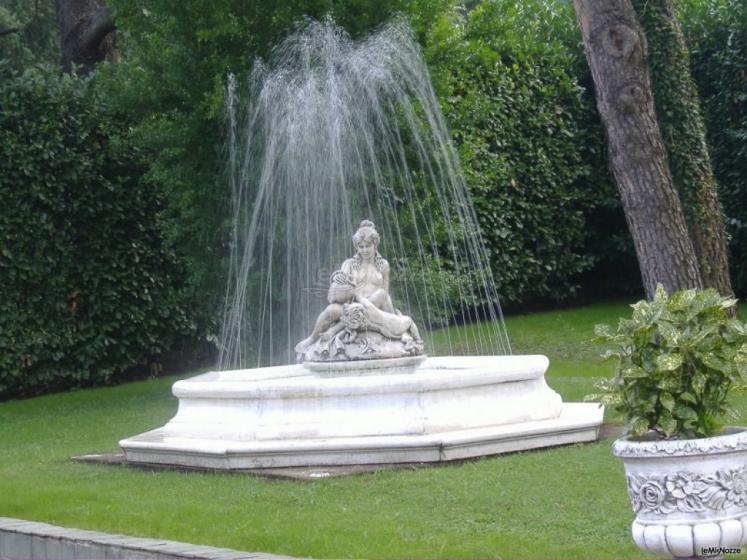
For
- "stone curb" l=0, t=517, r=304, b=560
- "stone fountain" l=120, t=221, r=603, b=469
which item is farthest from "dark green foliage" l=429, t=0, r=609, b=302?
"stone curb" l=0, t=517, r=304, b=560

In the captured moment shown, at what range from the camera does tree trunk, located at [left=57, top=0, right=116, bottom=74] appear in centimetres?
1733

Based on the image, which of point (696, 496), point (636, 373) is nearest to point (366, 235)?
point (636, 373)

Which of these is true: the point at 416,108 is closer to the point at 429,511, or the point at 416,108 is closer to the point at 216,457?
the point at 216,457

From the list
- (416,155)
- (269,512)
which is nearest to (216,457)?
(269,512)

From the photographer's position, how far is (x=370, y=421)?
8938 mm

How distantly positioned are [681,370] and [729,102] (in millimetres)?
14302

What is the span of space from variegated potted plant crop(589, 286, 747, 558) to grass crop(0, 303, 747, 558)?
2.75 ft

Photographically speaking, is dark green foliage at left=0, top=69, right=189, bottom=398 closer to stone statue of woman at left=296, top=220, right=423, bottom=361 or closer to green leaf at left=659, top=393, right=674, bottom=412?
stone statue of woman at left=296, top=220, right=423, bottom=361

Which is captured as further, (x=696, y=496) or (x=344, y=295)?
(x=344, y=295)

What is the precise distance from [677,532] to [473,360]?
5775mm

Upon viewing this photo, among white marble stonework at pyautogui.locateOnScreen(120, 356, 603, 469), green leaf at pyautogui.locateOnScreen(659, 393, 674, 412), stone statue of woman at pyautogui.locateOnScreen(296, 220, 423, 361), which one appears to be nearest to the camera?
green leaf at pyautogui.locateOnScreen(659, 393, 674, 412)

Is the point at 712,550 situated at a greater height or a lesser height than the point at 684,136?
lesser

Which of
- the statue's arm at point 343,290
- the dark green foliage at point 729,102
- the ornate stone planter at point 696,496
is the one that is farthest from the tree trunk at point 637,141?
the ornate stone planter at point 696,496

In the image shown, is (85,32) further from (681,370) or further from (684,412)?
(684,412)
